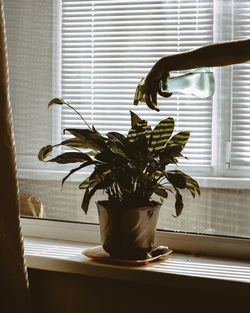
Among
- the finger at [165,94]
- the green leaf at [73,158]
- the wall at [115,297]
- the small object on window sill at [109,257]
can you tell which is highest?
the finger at [165,94]

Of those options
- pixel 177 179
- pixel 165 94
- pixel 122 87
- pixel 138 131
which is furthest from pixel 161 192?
pixel 122 87

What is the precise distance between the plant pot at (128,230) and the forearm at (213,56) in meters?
0.42

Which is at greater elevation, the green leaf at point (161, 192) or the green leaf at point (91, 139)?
the green leaf at point (91, 139)

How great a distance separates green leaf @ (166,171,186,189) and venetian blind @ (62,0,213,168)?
210 millimetres

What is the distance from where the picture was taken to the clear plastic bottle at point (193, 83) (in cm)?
155

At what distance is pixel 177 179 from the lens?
60.9 inches

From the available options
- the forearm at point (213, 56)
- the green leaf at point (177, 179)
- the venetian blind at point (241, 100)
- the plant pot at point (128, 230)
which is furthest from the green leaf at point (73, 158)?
the venetian blind at point (241, 100)

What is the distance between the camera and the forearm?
1.35 m

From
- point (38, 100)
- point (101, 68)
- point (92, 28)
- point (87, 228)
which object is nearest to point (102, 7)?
point (92, 28)

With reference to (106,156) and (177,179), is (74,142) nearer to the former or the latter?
(106,156)

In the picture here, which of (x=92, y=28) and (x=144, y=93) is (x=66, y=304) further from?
(x=92, y=28)

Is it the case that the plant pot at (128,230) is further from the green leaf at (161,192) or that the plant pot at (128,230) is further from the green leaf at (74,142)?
the green leaf at (74,142)

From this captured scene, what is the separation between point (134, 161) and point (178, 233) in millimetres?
357

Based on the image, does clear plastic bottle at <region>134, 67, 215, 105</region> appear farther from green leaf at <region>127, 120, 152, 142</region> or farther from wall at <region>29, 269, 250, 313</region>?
wall at <region>29, 269, 250, 313</region>
